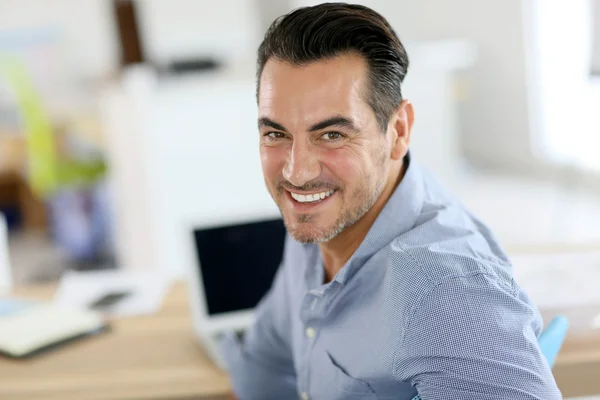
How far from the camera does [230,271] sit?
64.9 inches

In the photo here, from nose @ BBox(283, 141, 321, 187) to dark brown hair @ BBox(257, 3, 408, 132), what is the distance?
11cm

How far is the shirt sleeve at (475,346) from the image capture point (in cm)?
92

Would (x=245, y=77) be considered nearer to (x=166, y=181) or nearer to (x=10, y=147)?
(x=166, y=181)

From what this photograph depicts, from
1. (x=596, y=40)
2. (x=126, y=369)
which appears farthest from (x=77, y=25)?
(x=126, y=369)

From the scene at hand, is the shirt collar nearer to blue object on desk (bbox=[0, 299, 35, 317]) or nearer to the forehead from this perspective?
the forehead

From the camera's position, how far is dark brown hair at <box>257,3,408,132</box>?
42.4 inches

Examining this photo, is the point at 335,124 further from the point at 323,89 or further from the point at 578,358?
the point at 578,358

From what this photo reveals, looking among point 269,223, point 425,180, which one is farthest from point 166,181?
point 425,180

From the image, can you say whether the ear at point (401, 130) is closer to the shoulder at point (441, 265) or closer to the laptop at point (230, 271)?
the shoulder at point (441, 265)

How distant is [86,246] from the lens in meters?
4.82

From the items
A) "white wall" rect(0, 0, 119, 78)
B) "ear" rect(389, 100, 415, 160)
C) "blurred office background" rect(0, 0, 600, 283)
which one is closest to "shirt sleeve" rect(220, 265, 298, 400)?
"ear" rect(389, 100, 415, 160)

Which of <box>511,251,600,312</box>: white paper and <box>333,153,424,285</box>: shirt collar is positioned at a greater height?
<box>333,153,424,285</box>: shirt collar

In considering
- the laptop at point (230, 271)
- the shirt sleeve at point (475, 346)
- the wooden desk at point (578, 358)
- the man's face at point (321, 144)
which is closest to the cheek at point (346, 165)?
the man's face at point (321, 144)

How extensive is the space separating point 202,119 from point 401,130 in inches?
73.9
